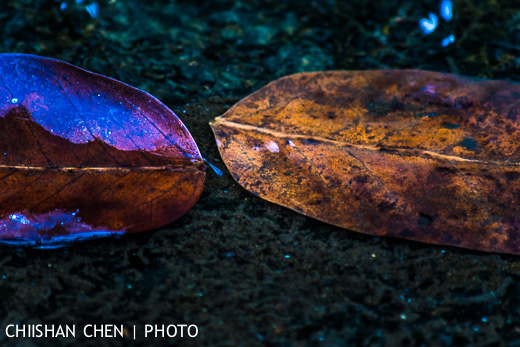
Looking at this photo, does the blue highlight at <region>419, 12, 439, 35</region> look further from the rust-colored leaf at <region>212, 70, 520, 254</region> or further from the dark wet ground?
the dark wet ground

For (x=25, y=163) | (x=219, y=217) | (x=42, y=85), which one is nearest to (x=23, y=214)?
(x=25, y=163)

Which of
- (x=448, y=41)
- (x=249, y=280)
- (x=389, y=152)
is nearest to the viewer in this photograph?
(x=249, y=280)

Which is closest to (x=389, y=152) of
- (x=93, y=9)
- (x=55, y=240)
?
(x=55, y=240)

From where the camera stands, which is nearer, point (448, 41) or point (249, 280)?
point (249, 280)

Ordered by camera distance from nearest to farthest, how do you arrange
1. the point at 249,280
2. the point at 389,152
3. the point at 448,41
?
the point at 249,280, the point at 389,152, the point at 448,41

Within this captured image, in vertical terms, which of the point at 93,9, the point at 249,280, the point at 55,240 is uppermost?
the point at 93,9

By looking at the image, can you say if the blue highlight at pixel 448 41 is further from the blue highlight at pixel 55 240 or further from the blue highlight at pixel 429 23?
the blue highlight at pixel 55 240

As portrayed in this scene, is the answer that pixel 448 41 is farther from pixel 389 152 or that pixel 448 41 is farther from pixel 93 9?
pixel 93 9
